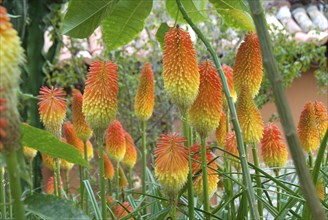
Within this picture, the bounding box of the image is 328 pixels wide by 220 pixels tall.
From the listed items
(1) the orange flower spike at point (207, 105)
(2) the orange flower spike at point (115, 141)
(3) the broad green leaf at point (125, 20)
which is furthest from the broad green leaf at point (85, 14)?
(2) the orange flower spike at point (115, 141)

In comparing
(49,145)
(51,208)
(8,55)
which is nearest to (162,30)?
(49,145)

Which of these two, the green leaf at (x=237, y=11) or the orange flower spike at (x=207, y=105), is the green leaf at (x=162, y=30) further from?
the orange flower spike at (x=207, y=105)

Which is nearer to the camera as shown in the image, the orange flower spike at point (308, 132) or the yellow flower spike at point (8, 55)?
the yellow flower spike at point (8, 55)

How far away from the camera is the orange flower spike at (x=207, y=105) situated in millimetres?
1304

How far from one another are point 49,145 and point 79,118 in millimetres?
735

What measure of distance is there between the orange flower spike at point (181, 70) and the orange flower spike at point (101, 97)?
0.35ft

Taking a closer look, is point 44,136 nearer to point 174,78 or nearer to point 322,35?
point 174,78

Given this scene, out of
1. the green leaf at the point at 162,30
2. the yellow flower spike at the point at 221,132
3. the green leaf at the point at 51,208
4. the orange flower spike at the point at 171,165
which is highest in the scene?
the green leaf at the point at 162,30

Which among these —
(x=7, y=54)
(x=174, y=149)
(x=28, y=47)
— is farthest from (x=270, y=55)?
(x=28, y=47)

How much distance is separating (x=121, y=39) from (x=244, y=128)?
0.36 meters

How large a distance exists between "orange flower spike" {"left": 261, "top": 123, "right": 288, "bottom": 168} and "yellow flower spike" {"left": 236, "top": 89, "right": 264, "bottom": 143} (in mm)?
229

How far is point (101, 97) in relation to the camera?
1230 millimetres

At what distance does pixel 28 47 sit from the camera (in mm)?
3752

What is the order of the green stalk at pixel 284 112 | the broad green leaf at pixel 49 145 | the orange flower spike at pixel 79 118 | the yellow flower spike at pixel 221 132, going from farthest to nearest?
the yellow flower spike at pixel 221 132, the orange flower spike at pixel 79 118, the broad green leaf at pixel 49 145, the green stalk at pixel 284 112
